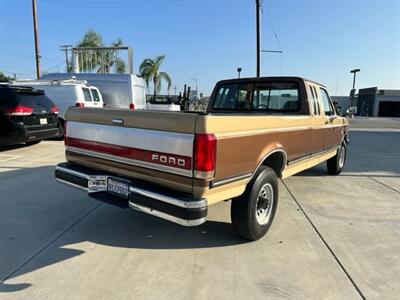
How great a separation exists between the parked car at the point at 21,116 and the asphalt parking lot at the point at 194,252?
3697 mm

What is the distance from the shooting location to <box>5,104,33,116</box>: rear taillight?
923cm

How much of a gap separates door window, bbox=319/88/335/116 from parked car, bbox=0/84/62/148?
7.46 m

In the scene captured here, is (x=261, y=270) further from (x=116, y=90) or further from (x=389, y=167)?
(x=116, y=90)

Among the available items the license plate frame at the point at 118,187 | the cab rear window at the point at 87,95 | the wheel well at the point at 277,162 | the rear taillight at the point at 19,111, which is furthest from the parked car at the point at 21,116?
the wheel well at the point at 277,162

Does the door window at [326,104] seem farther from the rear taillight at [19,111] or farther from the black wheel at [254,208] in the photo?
the rear taillight at [19,111]

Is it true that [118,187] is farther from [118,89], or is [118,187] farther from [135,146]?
[118,89]

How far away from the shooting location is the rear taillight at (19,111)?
30.3ft

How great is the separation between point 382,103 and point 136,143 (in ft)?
219

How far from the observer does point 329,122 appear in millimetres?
6609

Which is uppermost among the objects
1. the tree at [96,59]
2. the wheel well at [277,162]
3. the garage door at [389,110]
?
the tree at [96,59]

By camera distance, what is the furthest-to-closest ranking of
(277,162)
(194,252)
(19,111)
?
(19,111), (277,162), (194,252)

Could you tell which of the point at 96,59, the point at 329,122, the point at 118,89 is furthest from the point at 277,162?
the point at 96,59

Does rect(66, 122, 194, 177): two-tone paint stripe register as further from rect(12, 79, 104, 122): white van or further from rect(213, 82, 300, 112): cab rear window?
rect(12, 79, 104, 122): white van

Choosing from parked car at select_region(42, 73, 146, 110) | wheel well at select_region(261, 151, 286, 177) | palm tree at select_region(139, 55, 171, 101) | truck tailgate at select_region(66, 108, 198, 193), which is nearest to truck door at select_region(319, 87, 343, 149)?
wheel well at select_region(261, 151, 286, 177)
